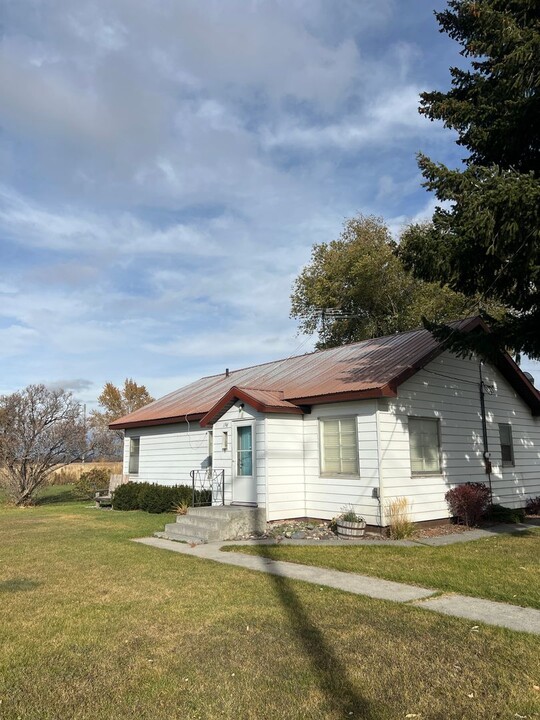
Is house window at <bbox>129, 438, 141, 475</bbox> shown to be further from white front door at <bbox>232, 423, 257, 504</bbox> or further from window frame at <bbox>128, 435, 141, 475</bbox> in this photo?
white front door at <bbox>232, 423, 257, 504</bbox>

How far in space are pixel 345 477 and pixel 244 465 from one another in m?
2.58

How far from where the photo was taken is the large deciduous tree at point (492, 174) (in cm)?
827

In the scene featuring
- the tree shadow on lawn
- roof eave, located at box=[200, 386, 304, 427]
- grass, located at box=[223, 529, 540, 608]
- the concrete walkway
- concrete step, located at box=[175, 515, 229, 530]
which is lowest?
the tree shadow on lawn

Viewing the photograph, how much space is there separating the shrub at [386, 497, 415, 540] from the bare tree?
14.2 metres

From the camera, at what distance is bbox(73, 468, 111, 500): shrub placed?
23.8 m

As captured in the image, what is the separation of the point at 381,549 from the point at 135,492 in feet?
36.5

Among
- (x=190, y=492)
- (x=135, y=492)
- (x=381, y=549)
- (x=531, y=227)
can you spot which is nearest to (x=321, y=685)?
(x=381, y=549)

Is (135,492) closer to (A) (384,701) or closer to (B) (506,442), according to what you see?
(B) (506,442)

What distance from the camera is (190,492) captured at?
1647 cm

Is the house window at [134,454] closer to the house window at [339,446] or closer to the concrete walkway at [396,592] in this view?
the house window at [339,446]

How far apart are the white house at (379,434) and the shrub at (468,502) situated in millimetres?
223

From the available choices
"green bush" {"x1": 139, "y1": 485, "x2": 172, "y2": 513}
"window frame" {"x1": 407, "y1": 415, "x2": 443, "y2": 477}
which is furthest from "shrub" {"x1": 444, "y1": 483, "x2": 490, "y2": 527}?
"green bush" {"x1": 139, "y1": 485, "x2": 172, "y2": 513}

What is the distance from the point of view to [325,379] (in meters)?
14.0

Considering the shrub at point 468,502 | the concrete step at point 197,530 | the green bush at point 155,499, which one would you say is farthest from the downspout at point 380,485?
the green bush at point 155,499
